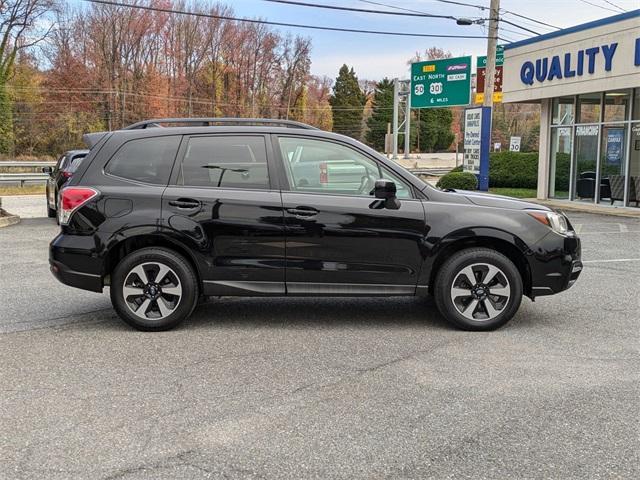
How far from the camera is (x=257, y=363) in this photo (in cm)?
481

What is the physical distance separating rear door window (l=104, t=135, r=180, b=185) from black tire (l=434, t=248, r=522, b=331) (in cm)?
261

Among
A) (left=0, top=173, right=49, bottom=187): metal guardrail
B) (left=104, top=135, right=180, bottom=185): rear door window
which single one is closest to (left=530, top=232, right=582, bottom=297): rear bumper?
(left=104, top=135, right=180, bottom=185): rear door window

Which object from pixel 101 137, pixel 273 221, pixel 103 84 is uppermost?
pixel 103 84

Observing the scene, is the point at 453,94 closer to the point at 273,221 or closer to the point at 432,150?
the point at 273,221

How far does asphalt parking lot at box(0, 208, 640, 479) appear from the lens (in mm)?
3288

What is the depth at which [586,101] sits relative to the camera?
1953cm

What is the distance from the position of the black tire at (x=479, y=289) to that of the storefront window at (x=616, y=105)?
48.8 feet

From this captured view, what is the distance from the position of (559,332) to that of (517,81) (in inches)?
694

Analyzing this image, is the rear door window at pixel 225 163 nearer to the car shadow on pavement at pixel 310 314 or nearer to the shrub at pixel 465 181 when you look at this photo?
the car shadow on pavement at pixel 310 314

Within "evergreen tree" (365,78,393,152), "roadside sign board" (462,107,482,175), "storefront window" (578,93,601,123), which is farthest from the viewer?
"evergreen tree" (365,78,393,152)

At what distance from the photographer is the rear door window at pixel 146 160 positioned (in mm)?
5680

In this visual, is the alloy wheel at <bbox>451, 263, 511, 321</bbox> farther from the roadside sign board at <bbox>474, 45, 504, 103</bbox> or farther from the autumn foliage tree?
the autumn foliage tree

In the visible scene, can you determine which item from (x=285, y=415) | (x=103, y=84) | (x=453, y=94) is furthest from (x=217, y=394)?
(x=103, y=84)

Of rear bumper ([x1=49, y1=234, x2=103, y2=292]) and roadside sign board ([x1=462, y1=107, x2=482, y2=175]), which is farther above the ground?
roadside sign board ([x1=462, y1=107, x2=482, y2=175])
